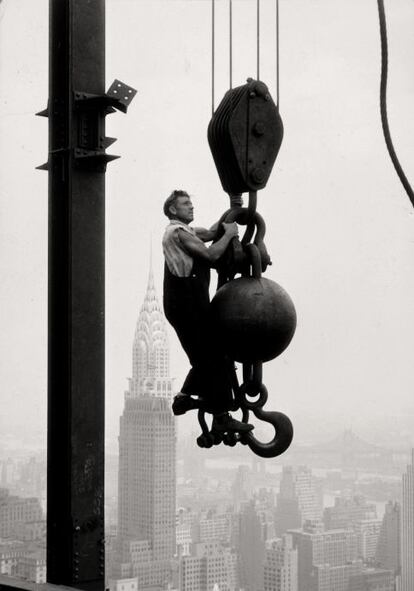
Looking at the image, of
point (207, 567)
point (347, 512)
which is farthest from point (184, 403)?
point (207, 567)

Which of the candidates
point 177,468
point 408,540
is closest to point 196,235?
point 177,468

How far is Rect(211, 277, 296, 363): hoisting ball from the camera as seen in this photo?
13.5 ft

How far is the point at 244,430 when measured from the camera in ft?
14.0

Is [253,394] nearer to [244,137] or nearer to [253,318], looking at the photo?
[253,318]

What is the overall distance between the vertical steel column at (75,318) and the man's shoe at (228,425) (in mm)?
529

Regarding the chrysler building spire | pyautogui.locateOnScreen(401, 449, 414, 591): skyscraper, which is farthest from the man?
pyautogui.locateOnScreen(401, 449, 414, 591): skyscraper

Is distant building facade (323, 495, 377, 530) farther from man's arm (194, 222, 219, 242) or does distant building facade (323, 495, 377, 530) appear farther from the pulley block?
the pulley block

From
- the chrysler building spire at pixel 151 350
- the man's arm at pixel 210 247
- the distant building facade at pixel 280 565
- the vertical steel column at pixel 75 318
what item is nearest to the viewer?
the man's arm at pixel 210 247

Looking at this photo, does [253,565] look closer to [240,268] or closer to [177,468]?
[177,468]

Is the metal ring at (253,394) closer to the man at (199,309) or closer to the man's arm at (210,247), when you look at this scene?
the man at (199,309)

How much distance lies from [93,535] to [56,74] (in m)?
1.70

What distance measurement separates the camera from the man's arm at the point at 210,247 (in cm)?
424

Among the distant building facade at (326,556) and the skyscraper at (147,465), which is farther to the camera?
the distant building facade at (326,556)

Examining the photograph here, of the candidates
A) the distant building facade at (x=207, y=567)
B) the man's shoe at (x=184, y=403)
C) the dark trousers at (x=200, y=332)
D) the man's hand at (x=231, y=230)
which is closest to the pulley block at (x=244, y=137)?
the man's hand at (x=231, y=230)
